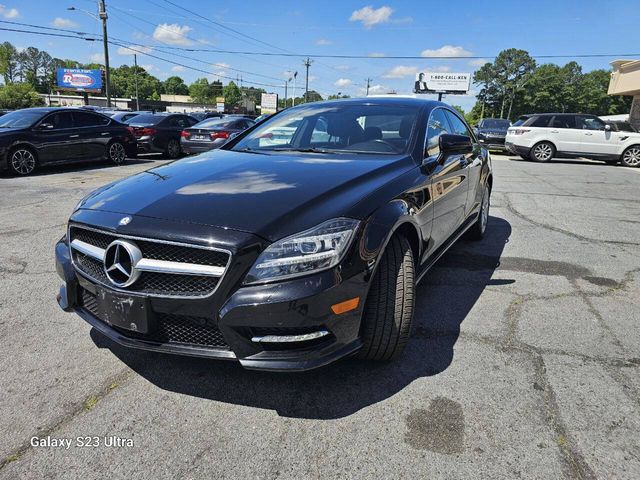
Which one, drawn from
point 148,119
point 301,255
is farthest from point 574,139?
point 301,255

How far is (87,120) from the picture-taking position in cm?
1098

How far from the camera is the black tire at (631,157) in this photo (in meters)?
15.2

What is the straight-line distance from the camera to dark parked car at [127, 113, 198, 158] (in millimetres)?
13164

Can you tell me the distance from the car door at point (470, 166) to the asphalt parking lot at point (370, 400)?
37.1 inches

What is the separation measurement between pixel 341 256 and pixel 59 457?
1.45m

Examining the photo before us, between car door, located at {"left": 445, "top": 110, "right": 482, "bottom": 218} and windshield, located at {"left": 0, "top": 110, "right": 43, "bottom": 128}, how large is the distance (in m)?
9.22

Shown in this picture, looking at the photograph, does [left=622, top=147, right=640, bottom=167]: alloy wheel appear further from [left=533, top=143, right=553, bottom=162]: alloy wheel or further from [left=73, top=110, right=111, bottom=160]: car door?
[left=73, top=110, right=111, bottom=160]: car door

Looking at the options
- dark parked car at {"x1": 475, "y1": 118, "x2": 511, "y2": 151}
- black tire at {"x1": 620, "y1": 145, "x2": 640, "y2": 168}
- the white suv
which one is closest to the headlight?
the white suv

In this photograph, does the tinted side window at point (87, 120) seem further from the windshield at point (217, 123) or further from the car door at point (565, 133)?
the car door at point (565, 133)

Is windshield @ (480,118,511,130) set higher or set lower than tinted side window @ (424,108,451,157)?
higher

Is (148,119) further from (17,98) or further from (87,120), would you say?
(17,98)

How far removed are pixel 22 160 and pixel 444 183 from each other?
9.56 meters

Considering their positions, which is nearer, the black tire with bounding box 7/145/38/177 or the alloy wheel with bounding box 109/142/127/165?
the black tire with bounding box 7/145/38/177

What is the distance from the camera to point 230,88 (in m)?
152
